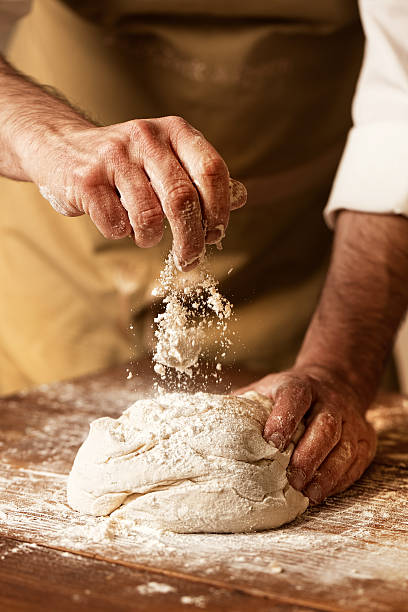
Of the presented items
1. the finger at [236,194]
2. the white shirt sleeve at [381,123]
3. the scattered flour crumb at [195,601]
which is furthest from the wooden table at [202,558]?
the white shirt sleeve at [381,123]

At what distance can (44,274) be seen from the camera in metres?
2.01

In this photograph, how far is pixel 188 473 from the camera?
105cm

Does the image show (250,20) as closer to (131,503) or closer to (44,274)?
(44,274)

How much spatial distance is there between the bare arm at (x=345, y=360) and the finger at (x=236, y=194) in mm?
337

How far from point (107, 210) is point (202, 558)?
1.61 feet

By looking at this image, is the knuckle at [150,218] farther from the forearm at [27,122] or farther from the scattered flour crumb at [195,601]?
the scattered flour crumb at [195,601]

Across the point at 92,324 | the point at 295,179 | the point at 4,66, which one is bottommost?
the point at 92,324

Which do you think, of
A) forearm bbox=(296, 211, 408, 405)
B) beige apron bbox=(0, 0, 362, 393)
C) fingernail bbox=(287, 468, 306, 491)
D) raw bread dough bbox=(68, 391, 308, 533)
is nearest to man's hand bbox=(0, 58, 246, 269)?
raw bread dough bbox=(68, 391, 308, 533)

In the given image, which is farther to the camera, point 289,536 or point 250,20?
point 250,20

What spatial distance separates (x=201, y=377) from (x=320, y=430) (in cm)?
22

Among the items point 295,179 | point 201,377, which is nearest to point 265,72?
point 295,179

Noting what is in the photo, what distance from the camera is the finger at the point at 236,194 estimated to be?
41.3 inches

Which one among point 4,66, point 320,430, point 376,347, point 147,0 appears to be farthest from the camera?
point 147,0

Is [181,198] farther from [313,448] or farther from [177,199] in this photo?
[313,448]
